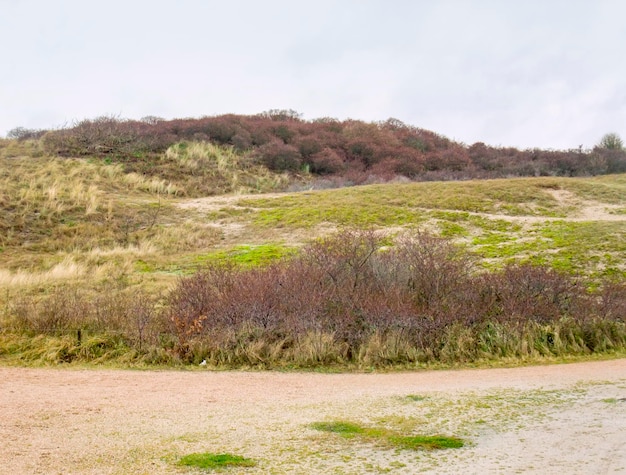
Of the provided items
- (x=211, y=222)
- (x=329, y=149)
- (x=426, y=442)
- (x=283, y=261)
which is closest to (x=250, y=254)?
(x=283, y=261)

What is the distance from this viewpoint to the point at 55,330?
12695 mm

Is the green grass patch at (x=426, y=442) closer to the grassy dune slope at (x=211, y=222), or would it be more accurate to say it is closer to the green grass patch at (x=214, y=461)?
the green grass patch at (x=214, y=461)

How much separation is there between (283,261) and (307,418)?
9766mm

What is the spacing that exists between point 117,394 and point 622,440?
6459 millimetres

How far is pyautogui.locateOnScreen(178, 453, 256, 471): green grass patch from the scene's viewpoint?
5.80m

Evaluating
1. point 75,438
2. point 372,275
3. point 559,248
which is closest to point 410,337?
point 372,275

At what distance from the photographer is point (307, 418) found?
7.62m

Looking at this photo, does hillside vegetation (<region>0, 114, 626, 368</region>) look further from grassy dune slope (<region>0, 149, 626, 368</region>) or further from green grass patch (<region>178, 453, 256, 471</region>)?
green grass patch (<region>178, 453, 256, 471</region>)

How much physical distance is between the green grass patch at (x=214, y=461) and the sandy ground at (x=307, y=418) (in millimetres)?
131

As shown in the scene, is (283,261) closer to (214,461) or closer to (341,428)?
(341,428)

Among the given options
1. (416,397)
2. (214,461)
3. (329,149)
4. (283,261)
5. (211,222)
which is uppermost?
(329,149)

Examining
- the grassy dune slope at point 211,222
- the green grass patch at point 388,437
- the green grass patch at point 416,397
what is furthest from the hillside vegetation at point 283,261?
the green grass patch at point 388,437

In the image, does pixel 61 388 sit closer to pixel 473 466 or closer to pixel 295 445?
pixel 295 445

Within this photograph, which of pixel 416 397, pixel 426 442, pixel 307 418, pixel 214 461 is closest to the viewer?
pixel 214 461
